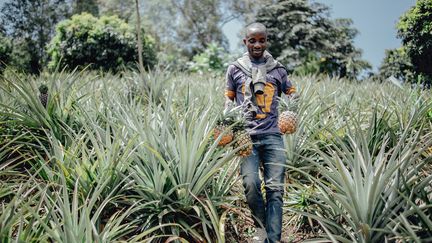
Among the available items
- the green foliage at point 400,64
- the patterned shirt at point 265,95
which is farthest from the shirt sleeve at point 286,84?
the green foliage at point 400,64

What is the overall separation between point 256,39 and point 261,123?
710mm

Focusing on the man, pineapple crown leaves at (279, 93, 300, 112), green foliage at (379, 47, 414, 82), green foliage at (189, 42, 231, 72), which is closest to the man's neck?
the man

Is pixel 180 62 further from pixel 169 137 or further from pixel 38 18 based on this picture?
pixel 169 137

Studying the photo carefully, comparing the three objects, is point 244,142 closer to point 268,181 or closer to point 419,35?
point 268,181

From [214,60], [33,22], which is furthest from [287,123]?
[33,22]

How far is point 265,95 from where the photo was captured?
2.96m

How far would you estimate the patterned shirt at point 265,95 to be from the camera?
291cm

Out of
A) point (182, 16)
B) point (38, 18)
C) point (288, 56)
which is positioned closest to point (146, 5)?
point (182, 16)

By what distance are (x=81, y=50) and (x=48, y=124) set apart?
38.9ft

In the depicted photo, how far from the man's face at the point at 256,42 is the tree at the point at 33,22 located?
26171 millimetres

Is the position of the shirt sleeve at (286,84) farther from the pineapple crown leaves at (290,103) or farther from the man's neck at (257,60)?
the man's neck at (257,60)

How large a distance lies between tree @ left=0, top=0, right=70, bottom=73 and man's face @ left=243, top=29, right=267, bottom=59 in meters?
26.2

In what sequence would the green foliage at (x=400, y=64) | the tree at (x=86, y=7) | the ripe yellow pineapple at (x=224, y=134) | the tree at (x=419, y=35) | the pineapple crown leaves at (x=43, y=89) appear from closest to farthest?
1. the ripe yellow pineapple at (x=224, y=134)
2. the pineapple crown leaves at (x=43, y=89)
3. the tree at (x=419, y=35)
4. the green foliage at (x=400, y=64)
5. the tree at (x=86, y=7)

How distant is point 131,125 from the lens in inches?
122
